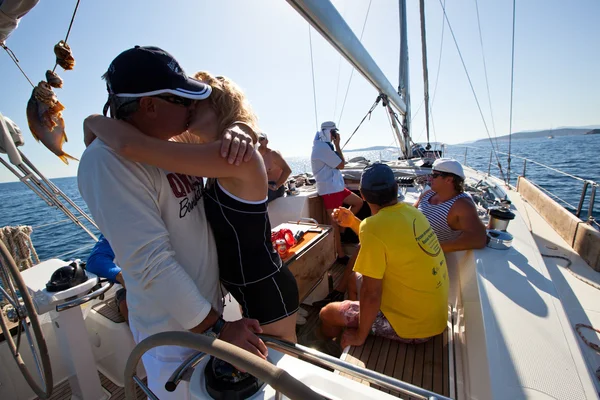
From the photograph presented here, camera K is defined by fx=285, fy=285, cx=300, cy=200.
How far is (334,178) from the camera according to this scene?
3.69m

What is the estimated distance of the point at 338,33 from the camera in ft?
8.40

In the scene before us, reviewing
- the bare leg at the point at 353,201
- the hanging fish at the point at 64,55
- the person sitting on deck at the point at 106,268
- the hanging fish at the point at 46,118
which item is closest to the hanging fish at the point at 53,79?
the hanging fish at the point at 46,118

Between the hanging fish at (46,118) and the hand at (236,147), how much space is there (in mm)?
1715

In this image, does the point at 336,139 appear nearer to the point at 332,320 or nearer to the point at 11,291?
the point at 332,320

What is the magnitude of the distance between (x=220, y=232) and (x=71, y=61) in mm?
1627

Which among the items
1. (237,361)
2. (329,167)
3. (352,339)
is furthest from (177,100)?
(329,167)

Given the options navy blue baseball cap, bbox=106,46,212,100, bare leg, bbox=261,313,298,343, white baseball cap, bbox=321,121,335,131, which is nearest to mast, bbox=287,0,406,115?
white baseball cap, bbox=321,121,335,131

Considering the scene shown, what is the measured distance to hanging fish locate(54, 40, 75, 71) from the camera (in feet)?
5.59

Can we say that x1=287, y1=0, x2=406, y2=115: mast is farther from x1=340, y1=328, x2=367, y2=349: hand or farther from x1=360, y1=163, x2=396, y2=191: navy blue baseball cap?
x1=340, y1=328, x2=367, y2=349: hand

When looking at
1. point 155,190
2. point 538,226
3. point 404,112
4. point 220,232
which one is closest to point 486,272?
point 220,232

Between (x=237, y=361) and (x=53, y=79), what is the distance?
2.29 metres

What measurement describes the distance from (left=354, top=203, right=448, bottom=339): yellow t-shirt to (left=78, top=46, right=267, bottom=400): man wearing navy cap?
34.9 inches

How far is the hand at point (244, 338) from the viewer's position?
2.79ft

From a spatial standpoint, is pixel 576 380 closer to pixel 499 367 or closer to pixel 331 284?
pixel 499 367
